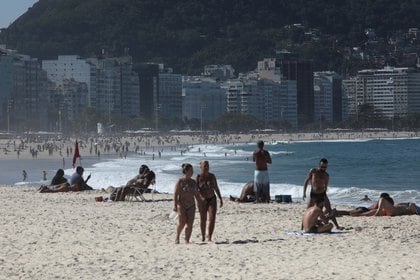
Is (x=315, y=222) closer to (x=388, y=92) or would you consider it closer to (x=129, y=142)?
(x=129, y=142)

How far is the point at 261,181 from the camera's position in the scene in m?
18.7

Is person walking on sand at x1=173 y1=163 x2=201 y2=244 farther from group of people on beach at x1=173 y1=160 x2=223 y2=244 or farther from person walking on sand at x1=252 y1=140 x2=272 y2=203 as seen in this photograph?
person walking on sand at x1=252 y1=140 x2=272 y2=203

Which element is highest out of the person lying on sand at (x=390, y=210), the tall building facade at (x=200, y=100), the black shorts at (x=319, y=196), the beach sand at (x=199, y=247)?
the tall building facade at (x=200, y=100)

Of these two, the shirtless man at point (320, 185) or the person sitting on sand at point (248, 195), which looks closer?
the shirtless man at point (320, 185)

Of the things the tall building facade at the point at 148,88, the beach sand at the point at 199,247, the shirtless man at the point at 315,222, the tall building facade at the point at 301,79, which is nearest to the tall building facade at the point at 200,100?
the tall building facade at the point at 148,88

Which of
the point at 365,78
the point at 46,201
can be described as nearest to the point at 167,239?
the point at 46,201

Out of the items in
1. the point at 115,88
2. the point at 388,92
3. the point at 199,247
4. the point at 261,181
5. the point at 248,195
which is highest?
the point at 115,88

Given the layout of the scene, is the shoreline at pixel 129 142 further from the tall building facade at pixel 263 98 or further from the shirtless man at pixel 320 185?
the shirtless man at pixel 320 185

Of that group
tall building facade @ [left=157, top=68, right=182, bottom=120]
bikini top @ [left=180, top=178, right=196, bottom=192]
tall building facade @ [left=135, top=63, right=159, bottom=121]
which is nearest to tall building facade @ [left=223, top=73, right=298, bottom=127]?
tall building facade @ [left=157, top=68, right=182, bottom=120]

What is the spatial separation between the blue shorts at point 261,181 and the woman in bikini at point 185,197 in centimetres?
562

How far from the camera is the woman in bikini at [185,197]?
41.1 ft

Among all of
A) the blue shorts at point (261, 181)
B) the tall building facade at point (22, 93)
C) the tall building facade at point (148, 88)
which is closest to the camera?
the blue shorts at point (261, 181)

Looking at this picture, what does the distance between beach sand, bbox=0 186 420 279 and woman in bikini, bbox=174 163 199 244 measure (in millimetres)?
329

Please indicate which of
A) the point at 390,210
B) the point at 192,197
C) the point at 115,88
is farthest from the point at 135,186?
the point at 115,88
